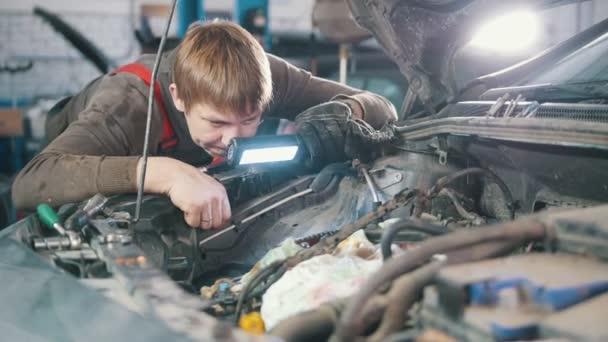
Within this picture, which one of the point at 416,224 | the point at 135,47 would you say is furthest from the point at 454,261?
the point at 135,47

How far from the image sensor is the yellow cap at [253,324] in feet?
3.89

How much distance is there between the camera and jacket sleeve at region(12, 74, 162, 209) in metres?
1.83

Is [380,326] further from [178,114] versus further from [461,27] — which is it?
[178,114]

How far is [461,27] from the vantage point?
1810 mm

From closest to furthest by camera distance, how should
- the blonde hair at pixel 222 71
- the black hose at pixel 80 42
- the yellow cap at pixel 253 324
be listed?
the yellow cap at pixel 253 324
the blonde hair at pixel 222 71
the black hose at pixel 80 42

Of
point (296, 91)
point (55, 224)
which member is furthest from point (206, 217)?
point (296, 91)

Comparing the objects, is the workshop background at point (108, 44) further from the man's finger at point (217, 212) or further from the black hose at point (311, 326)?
the black hose at point (311, 326)

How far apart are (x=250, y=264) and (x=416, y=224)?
0.82m

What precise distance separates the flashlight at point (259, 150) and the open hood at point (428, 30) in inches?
16.6

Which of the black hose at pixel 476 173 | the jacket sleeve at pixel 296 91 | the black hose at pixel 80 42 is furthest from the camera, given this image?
the black hose at pixel 80 42

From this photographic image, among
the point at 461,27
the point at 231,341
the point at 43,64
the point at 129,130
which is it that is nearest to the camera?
the point at 231,341

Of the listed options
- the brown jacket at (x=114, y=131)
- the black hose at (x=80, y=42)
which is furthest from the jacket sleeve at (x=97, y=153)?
the black hose at (x=80, y=42)

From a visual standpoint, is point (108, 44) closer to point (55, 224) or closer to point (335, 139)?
point (335, 139)

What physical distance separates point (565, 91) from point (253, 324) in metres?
1.03
